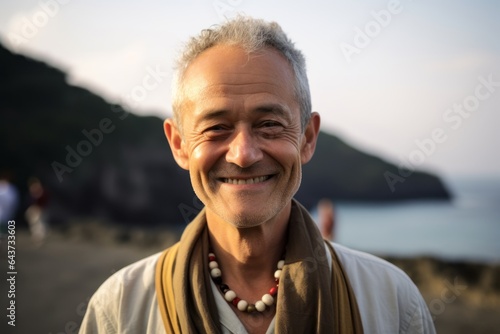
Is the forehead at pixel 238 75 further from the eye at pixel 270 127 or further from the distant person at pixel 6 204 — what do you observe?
the distant person at pixel 6 204

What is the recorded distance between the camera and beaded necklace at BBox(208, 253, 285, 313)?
78.3 inches

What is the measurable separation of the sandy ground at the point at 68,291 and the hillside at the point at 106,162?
15.7m

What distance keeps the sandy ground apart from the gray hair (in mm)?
5300

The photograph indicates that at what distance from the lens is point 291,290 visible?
1.90 meters

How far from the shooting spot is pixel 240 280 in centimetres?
208

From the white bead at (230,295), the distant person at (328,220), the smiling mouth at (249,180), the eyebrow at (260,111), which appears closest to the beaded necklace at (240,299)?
the white bead at (230,295)

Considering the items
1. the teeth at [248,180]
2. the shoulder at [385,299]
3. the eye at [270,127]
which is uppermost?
the eye at [270,127]

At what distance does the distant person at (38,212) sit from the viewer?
46.1 ft

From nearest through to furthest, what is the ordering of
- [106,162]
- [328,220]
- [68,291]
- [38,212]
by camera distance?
[68,291], [328,220], [38,212], [106,162]

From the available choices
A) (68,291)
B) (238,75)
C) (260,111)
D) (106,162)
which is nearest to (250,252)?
(260,111)

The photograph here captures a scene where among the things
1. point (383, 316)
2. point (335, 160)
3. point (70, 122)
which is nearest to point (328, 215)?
point (383, 316)

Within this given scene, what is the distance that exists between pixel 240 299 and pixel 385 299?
0.67 m

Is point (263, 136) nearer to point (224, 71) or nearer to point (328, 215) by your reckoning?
point (224, 71)

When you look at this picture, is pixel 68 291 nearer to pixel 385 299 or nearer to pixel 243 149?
pixel 385 299
